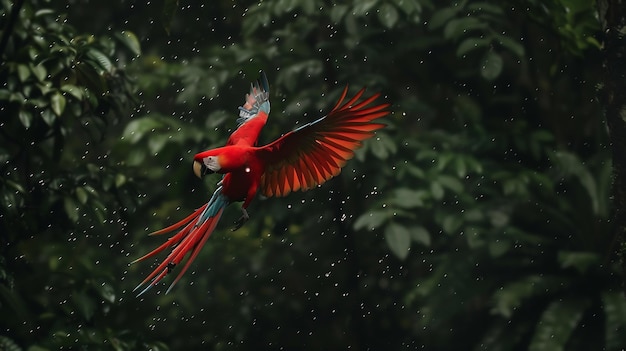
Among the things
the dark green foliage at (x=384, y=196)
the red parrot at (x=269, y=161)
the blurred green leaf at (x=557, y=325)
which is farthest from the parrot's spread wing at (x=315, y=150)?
the blurred green leaf at (x=557, y=325)

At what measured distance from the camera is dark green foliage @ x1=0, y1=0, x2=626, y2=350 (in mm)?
2852

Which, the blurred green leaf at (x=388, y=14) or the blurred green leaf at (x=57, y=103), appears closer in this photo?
the blurred green leaf at (x=57, y=103)

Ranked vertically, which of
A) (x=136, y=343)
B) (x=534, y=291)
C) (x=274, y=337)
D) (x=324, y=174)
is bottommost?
(x=534, y=291)

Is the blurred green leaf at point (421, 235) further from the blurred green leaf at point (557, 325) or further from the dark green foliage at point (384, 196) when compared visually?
the blurred green leaf at point (557, 325)

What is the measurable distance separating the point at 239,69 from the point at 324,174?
200cm

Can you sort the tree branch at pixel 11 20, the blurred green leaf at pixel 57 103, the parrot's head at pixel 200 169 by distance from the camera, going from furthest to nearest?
the blurred green leaf at pixel 57 103 → the tree branch at pixel 11 20 → the parrot's head at pixel 200 169

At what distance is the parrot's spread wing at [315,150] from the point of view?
2.45ft

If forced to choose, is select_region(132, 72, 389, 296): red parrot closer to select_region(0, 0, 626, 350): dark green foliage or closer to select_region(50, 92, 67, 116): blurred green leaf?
select_region(50, 92, 67, 116): blurred green leaf

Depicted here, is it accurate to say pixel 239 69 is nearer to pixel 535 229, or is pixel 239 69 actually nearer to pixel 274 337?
pixel 274 337

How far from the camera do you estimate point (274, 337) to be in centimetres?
336

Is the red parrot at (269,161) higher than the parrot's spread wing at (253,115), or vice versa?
the parrot's spread wing at (253,115)

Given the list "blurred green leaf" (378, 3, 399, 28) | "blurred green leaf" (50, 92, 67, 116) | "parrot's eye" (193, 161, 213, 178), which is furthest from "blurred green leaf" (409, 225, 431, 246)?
"parrot's eye" (193, 161, 213, 178)

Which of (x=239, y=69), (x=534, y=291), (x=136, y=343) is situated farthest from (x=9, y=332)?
(x=534, y=291)

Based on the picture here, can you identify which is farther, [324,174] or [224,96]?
[224,96]
